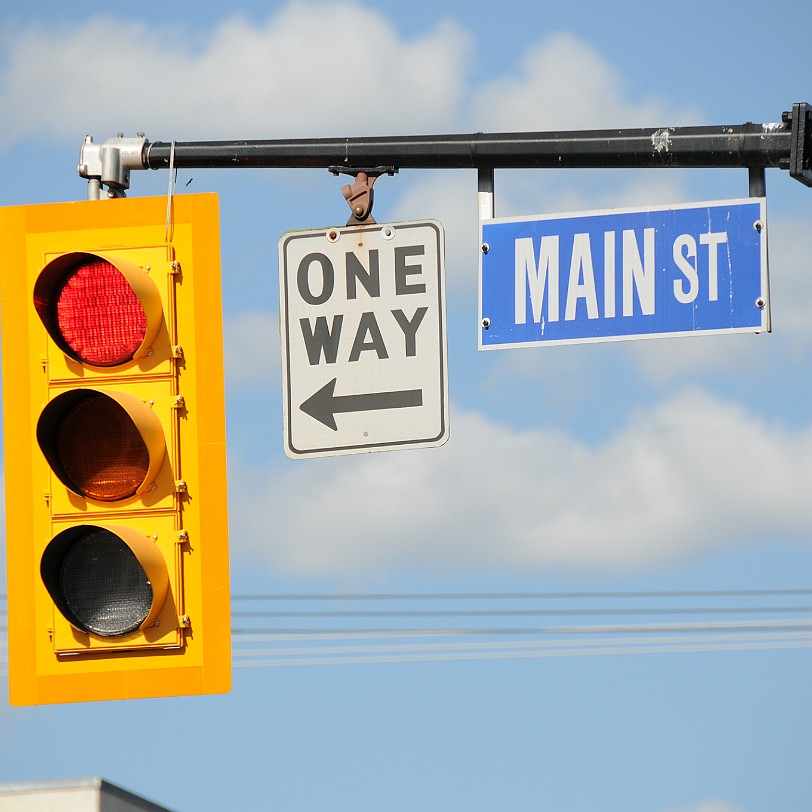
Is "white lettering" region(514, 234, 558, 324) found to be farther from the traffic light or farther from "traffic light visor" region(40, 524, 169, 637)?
"traffic light visor" region(40, 524, 169, 637)

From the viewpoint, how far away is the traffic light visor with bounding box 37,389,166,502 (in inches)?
208

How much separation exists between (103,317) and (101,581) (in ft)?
2.84

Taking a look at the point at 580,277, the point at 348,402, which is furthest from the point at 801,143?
the point at 348,402

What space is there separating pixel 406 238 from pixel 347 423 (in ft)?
2.17

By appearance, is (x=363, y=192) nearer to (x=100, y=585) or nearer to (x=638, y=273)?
(x=638, y=273)

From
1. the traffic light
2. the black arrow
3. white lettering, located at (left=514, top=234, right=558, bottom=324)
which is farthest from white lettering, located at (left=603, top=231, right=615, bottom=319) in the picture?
the traffic light

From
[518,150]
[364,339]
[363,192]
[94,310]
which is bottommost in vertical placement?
[364,339]

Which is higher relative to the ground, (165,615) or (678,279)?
(678,279)

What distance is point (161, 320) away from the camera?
540 centimetres

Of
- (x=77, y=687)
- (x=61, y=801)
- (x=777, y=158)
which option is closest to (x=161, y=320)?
(x=77, y=687)

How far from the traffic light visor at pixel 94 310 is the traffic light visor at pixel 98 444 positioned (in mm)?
155

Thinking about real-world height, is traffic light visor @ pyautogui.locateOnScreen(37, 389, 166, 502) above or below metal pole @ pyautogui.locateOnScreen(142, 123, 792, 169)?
below

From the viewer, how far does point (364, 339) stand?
18.2 ft

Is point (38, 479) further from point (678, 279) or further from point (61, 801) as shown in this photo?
point (61, 801)
